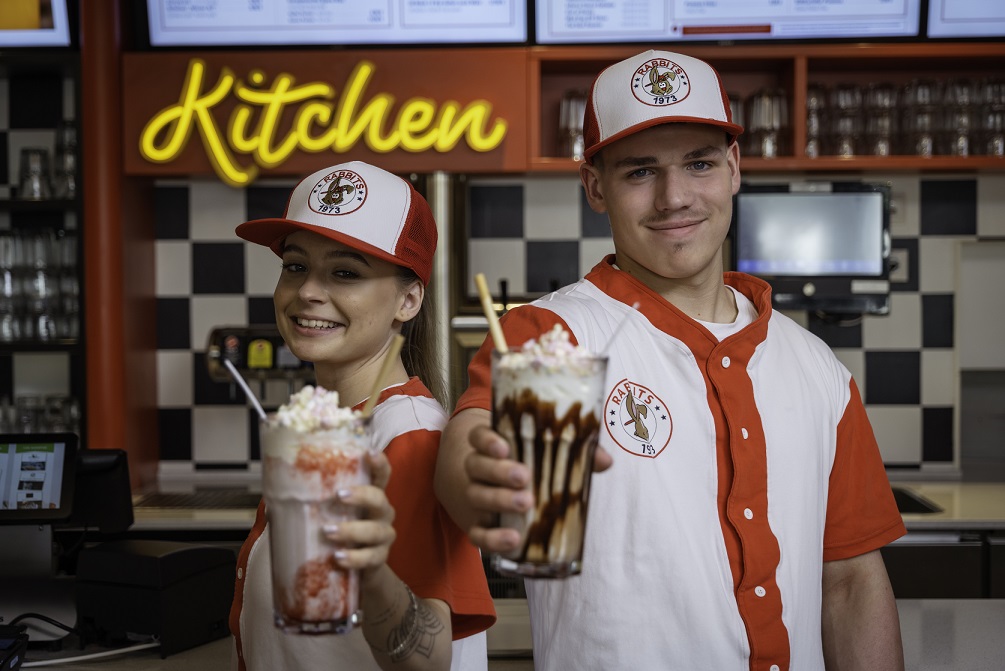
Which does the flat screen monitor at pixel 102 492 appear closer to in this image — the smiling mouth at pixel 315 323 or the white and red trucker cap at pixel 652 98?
the smiling mouth at pixel 315 323

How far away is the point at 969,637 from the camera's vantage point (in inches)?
71.0

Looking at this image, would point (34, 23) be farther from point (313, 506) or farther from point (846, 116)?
point (313, 506)

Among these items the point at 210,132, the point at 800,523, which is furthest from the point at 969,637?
the point at 210,132

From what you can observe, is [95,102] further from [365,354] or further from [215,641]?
[365,354]

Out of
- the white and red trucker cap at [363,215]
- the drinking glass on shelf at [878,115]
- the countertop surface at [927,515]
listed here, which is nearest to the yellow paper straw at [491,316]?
the white and red trucker cap at [363,215]

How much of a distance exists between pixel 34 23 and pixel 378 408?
8.94 feet

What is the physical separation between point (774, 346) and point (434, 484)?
2.10ft

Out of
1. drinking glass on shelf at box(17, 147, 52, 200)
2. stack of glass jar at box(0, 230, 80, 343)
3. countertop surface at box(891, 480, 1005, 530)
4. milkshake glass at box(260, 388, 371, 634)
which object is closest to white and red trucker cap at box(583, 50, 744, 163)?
milkshake glass at box(260, 388, 371, 634)

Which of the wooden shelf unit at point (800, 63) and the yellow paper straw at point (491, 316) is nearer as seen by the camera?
the yellow paper straw at point (491, 316)

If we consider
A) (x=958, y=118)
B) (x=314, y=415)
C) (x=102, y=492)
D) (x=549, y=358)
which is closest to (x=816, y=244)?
(x=958, y=118)

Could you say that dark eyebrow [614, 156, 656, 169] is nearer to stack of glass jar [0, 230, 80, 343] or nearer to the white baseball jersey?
the white baseball jersey

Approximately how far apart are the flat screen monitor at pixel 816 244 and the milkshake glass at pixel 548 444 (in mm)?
2376

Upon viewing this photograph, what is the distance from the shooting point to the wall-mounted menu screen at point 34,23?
3262 millimetres

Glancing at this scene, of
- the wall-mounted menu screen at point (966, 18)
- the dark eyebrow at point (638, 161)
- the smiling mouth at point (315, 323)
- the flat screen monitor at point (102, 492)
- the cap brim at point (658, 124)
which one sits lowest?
the flat screen monitor at point (102, 492)
